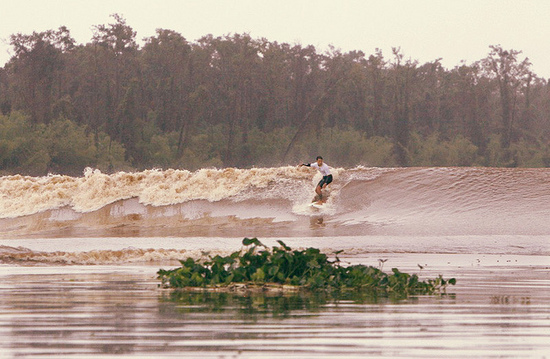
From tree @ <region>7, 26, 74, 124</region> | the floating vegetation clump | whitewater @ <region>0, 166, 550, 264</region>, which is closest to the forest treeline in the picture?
tree @ <region>7, 26, 74, 124</region>

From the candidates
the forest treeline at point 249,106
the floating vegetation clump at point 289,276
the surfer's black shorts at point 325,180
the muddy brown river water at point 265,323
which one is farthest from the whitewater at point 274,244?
the forest treeline at point 249,106

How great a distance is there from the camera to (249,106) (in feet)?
249

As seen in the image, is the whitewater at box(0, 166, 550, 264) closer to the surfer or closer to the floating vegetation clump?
the surfer

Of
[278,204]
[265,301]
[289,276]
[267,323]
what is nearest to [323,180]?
[278,204]

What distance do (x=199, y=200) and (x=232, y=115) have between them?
142ft

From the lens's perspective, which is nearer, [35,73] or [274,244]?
[274,244]

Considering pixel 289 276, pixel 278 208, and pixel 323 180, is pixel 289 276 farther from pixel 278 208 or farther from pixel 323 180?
pixel 323 180

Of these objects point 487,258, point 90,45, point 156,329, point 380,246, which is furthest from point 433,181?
point 90,45

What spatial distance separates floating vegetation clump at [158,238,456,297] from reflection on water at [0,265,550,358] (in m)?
0.44

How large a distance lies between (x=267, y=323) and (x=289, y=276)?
3592mm

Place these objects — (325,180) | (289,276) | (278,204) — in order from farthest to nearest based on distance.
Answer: (278,204)
(325,180)
(289,276)

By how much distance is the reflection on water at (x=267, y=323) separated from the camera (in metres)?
6.18

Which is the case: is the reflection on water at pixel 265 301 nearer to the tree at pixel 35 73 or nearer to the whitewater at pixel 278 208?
the whitewater at pixel 278 208

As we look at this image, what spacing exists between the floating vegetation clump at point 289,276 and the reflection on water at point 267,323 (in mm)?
437
